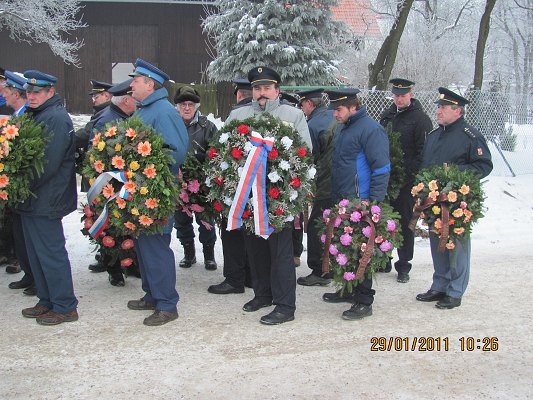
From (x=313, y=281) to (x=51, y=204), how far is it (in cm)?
288

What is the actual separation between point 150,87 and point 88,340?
219cm

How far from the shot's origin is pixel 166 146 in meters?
5.19

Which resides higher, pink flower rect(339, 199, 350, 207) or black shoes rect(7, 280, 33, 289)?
pink flower rect(339, 199, 350, 207)

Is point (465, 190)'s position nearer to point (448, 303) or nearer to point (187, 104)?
point (448, 303)

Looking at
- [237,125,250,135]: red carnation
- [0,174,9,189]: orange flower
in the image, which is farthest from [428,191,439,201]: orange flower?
[0,174,9,189]: orange flower

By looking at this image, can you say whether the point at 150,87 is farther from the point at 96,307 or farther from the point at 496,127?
the point at 496,127

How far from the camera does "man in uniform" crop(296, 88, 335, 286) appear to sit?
6508 mm

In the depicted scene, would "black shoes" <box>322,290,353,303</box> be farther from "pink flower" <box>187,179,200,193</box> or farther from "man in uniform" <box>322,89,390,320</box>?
"pink flower" <box>187,179,200,193</box>

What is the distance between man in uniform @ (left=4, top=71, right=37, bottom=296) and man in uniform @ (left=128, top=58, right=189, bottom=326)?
1123 mm

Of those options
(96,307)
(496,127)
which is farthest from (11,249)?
(496,127)

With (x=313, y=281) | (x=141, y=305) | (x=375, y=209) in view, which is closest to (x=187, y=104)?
(x=141, y=305)

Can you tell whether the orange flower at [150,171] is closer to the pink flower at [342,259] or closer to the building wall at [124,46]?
the pink flower at [342,259]

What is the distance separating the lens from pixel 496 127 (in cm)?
1356

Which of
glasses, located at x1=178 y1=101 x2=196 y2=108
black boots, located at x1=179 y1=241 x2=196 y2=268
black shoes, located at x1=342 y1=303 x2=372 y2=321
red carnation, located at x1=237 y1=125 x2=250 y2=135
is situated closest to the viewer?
red carnation, located at x1=237 y1=125 x2=250 y2=135
